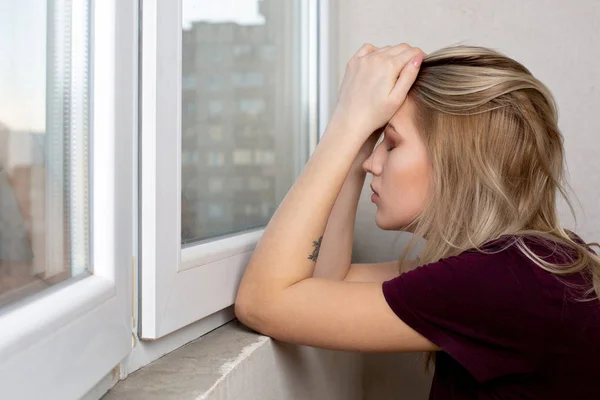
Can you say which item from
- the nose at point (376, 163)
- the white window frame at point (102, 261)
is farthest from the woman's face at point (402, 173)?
the white window frame at point (102, 261)

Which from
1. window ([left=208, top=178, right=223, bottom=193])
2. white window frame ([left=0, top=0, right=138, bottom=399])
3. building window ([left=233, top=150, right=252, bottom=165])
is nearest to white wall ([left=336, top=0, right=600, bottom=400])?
building window ([left=233, top=150, right=252, bottom=165])

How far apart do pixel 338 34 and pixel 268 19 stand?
414mm

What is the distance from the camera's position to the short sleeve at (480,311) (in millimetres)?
780

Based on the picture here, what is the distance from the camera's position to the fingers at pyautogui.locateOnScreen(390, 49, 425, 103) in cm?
95

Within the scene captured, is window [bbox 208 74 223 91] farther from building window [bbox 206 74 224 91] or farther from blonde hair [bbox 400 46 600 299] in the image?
blonde hair [bbox 400 46 600 299]

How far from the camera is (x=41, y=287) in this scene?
0.50 metres

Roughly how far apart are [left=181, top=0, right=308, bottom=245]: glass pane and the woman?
0.12m

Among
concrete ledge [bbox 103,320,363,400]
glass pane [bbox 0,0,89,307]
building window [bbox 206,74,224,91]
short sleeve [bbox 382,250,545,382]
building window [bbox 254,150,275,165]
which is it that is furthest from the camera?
building window [bbox 254,150,275,165]

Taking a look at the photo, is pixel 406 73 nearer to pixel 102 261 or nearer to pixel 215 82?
pixel 215 82

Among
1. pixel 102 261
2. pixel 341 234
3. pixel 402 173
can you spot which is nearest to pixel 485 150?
pixel 402 173

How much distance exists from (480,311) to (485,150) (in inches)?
10.1

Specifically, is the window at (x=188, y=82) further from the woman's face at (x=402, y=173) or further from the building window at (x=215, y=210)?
the woman's face at (x=402, y=173)

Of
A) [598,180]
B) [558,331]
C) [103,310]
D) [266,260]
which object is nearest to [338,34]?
[598,180]

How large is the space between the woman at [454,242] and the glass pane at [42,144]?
358 millimetres
